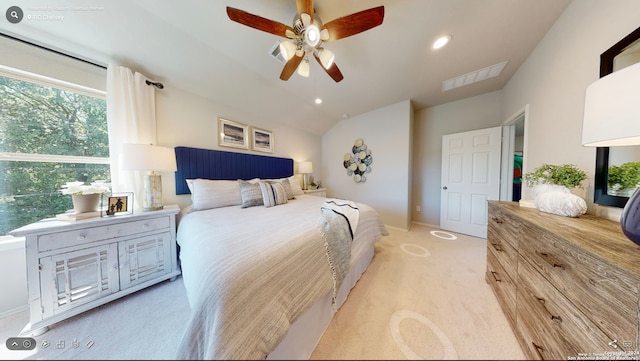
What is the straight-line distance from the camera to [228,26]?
1.66 metres

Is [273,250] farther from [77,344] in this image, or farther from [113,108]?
[113,108]

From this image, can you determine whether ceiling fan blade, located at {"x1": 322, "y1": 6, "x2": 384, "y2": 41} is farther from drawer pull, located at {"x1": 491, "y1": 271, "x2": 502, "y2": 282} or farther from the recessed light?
drawer pull, located at {"x1": 491, "y1": 271, "x2": 502, "y2": 282}

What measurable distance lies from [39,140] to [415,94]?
4505 millimetres

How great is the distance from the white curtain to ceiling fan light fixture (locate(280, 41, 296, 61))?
1.67 metres

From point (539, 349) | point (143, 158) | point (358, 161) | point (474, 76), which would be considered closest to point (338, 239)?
point (539, 349)

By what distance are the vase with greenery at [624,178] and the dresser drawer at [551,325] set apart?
27.7 inches

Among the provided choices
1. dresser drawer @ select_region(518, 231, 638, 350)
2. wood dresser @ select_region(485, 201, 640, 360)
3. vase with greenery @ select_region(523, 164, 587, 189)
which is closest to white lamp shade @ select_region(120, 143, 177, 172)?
wood dresser @ select_region(485, 201, 640, 360)

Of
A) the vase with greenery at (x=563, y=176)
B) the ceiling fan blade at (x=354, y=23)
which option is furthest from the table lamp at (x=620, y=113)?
the ceiling fan blade at (x=354, y=23)

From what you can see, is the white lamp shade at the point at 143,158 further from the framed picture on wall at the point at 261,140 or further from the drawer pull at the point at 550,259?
the drawer pull at the point at 550,259

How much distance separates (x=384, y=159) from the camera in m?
3.35

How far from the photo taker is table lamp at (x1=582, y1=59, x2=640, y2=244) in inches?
25.0

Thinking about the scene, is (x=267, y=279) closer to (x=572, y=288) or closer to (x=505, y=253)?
(x=572, y=288)

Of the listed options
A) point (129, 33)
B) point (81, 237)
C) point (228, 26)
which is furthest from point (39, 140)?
point (228, 26)

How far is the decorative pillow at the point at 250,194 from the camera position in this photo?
7.00 ft
